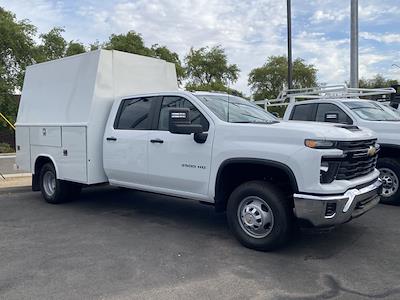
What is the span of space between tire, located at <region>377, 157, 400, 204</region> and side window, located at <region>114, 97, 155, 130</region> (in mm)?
4307

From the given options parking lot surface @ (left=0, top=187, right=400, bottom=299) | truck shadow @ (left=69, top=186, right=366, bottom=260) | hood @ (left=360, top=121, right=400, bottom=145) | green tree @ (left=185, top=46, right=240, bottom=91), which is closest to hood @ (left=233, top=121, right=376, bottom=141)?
truck shadow @ (left=69, top=186, right=366, bottom=260)

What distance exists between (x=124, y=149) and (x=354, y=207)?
358 centimetres

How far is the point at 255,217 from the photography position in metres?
5.27

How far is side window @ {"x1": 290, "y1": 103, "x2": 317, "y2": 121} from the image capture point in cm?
916

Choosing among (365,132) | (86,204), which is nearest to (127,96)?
(86,204)

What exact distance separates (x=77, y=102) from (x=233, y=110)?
301 cm

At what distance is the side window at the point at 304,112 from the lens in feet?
30.1

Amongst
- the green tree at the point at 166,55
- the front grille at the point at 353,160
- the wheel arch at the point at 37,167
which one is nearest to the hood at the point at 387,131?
the front grille at the point at 353,160

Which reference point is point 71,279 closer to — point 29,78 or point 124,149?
point 124,149

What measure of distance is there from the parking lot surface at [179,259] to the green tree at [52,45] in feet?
57.0

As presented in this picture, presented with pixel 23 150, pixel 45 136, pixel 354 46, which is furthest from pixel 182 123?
pixel 354 46

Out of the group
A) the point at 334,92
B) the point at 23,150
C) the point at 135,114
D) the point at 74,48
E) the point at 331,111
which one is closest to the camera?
the point at 135,114

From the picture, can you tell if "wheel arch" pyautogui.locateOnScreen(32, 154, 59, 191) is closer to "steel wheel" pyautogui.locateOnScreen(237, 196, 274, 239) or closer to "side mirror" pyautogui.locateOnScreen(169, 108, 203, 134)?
"side mirror" pyautogui.locateOnScreen(169, 108, 203, 134)

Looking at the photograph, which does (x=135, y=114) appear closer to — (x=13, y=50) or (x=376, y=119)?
(x=376, y=119)
